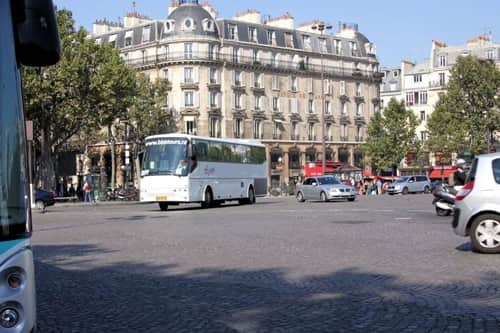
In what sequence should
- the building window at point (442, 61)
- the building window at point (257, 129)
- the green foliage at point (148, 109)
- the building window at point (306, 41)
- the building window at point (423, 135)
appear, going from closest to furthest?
the green foliage at point (148, 109)
the building window at point (257, 129)
the building window at point (306, 41)
the building window at point (423, 135)
the building window at point (442, 61)

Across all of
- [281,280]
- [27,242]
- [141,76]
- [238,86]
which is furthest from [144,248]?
[238,86]

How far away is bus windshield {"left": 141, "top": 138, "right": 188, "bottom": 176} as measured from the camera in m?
35.0

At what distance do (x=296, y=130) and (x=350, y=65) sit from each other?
13789 millimetres

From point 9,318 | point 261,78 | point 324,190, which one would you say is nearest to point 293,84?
point 261,78

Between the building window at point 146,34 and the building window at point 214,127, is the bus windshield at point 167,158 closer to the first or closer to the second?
the building window at point 214,127

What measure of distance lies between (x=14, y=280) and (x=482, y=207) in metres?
9.79

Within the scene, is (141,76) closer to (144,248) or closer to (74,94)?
(74,94)

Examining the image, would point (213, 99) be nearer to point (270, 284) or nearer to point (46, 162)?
point (46, 162)

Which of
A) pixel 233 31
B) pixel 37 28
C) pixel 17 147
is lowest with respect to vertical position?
pixel 17 147

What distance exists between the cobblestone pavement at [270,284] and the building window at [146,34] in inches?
2838

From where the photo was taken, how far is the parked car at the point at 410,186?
64125 millimetres

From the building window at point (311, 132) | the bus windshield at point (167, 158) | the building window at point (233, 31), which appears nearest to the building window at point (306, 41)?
the building window at point (311, 132)

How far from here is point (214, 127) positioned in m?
82.2

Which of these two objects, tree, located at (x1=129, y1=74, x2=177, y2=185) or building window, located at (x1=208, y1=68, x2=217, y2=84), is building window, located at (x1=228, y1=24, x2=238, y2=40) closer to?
building window, located at (x1=208, y1=68, x2=217, y2=84)
